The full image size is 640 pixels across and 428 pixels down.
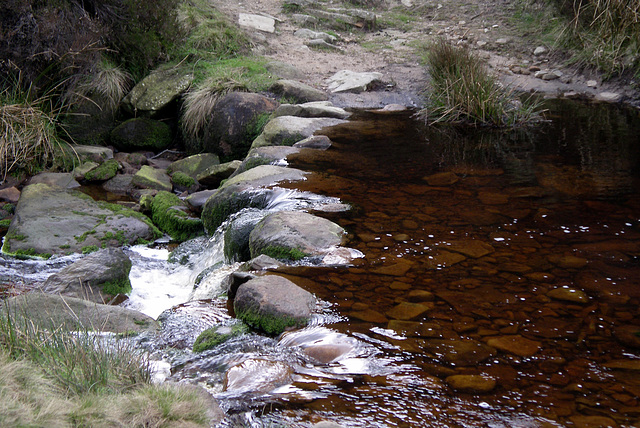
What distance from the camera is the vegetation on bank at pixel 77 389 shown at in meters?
1.62

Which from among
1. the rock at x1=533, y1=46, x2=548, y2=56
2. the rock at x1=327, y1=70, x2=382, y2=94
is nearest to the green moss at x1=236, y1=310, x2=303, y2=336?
the rock at x1=327, y1=70, x2=382, y2=94

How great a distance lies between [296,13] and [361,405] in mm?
9999

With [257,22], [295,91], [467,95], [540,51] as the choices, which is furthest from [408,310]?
[257,22]

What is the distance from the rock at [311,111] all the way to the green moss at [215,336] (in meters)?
4.18

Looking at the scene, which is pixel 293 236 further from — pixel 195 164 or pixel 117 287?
pixel 195 164

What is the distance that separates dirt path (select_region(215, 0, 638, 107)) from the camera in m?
7.65

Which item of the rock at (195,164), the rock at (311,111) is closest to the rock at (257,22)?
the rock at (311,111)

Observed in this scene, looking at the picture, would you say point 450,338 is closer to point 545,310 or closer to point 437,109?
point 545,310

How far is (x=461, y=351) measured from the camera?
7.68 ft

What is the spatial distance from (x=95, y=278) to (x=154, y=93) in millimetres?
4234

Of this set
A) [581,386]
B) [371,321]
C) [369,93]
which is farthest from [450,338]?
[369,93]

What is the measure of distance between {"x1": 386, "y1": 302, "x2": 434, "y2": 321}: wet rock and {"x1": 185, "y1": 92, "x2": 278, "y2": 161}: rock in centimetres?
419

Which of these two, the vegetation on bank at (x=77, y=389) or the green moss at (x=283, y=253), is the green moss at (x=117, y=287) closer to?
the green moss at (x=283, y=253)

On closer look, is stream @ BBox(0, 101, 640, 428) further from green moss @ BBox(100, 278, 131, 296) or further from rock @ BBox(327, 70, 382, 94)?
rock @ BBox(327, 70, 382, 94)
